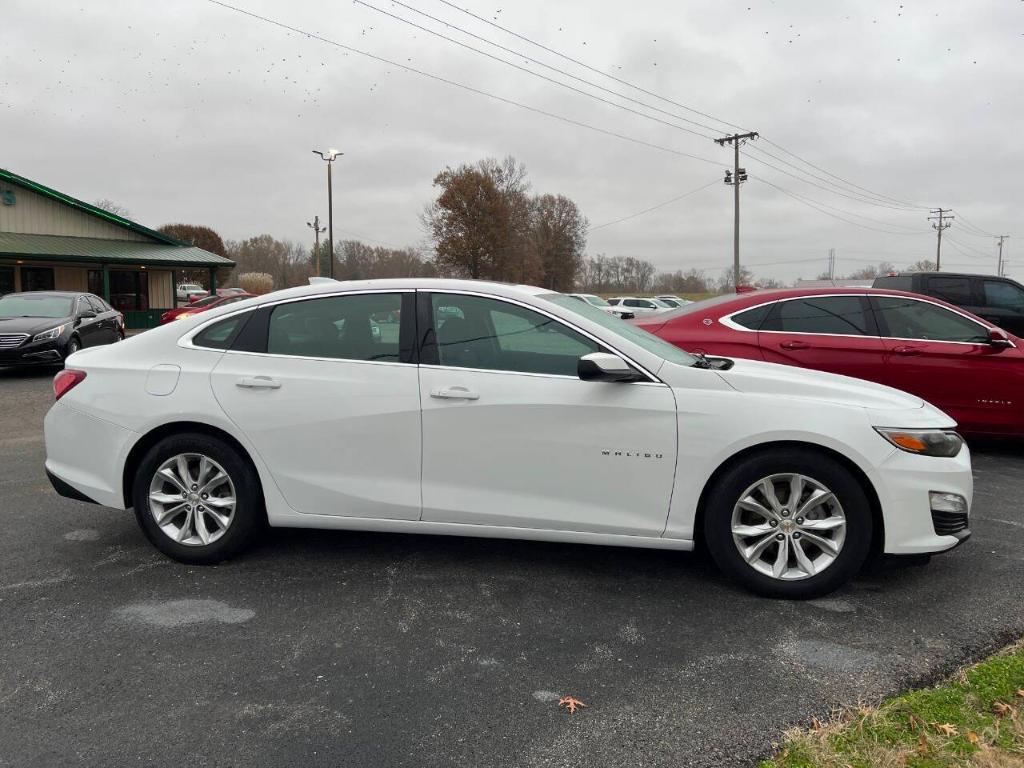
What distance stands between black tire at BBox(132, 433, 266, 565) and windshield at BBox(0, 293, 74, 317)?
11.2m

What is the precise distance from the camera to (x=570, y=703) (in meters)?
2.66

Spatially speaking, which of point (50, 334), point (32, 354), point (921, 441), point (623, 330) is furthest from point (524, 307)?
point (50, 334)

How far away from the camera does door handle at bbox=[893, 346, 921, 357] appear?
21.2ft

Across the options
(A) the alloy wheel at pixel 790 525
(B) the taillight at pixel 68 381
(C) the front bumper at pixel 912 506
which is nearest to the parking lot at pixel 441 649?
(A) the alloy wheel at pixel 790 525

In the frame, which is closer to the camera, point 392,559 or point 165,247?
point 392,559

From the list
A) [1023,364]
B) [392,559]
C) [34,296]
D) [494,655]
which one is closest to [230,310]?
[392,559]

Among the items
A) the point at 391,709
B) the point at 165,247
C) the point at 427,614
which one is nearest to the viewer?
the point at 391,709

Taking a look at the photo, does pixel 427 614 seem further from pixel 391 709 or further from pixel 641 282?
pixel 641 282

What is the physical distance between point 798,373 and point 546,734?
2279 millimetres

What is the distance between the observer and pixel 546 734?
97.9 inches

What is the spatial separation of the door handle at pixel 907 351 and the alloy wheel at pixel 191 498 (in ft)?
18.6

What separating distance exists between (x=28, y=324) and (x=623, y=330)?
476 inches

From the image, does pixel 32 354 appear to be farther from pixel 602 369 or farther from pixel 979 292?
pixel 979 292

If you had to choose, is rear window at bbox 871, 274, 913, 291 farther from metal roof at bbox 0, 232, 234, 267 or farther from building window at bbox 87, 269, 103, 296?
building window at bbox 87, 269, 103, 296
